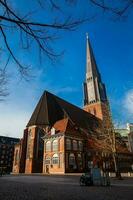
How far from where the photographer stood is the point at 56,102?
61438 millimetres

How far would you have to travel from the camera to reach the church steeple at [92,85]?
8956 cm

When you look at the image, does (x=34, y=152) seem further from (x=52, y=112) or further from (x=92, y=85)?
(x=92, y=85)

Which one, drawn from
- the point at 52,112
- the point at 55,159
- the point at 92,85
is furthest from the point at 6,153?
the point at 55,159

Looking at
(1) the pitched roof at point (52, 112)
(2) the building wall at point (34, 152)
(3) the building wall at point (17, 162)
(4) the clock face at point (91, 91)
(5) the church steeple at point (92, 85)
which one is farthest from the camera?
(4) the clock face at point (91, 91)

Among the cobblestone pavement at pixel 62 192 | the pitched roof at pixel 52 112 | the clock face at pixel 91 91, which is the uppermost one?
the clock face at pixel 91 91

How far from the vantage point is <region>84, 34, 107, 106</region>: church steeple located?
89.6 m

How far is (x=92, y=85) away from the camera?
91500 mm

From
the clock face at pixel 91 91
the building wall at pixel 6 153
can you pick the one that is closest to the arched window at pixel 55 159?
the clock face at pixel 91 91

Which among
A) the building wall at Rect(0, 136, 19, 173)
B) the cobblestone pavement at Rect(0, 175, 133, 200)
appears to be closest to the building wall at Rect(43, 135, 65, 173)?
the cobblestone pavement at Rect(0, 175, 133, 200)

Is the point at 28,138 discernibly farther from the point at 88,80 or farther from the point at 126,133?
the point at 88,80

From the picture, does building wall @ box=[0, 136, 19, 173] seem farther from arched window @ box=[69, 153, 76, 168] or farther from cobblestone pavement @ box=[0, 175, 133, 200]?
cobblestone pavement @ box=[0, 175, 133, 200]

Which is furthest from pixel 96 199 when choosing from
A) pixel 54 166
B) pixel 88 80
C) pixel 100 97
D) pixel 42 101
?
pixel 88 80

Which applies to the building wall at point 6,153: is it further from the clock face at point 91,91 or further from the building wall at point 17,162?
the clock face at point 91,91

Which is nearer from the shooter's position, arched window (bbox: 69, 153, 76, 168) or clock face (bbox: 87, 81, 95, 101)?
arched window (bbox: 69, 153, 76, 168)
